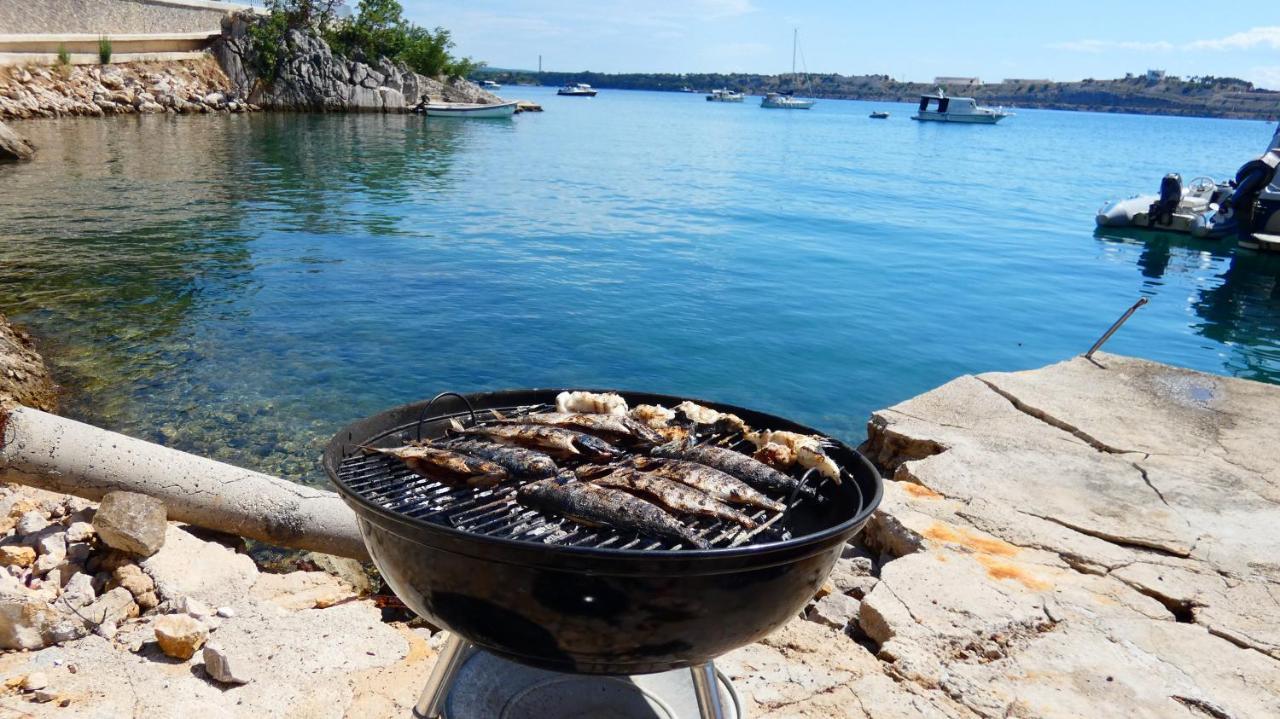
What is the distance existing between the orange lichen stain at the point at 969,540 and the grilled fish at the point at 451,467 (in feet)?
9.28

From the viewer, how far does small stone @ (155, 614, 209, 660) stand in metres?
3.59

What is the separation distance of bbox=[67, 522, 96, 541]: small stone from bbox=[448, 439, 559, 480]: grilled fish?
271 centimetres

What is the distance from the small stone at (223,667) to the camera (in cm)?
348

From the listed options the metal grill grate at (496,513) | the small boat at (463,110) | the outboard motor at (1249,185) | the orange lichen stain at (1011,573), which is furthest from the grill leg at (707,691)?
the small boat at (463,110)

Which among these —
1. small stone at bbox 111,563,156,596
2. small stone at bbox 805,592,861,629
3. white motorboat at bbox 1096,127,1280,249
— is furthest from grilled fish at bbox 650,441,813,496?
white motorboat at bbox 1096,127,1280,249

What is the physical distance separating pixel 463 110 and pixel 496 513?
201ft

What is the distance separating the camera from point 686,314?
14211 mm

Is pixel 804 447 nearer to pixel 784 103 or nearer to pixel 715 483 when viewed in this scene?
pixel 715 483

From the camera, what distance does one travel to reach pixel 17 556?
4230 millimetres

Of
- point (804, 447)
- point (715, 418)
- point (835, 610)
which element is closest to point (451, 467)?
point (715, 418)

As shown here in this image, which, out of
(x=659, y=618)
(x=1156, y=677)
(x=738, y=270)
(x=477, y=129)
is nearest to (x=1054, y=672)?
(x=1156, y=677)

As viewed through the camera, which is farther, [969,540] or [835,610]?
[969,540]

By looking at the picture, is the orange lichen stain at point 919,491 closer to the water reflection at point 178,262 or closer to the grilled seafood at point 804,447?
the grilled seafood at point 804,447

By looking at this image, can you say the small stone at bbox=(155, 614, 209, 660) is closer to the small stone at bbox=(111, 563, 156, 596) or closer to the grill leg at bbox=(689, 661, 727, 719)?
the small stone at bbox=(111, 563, 156, 596)
